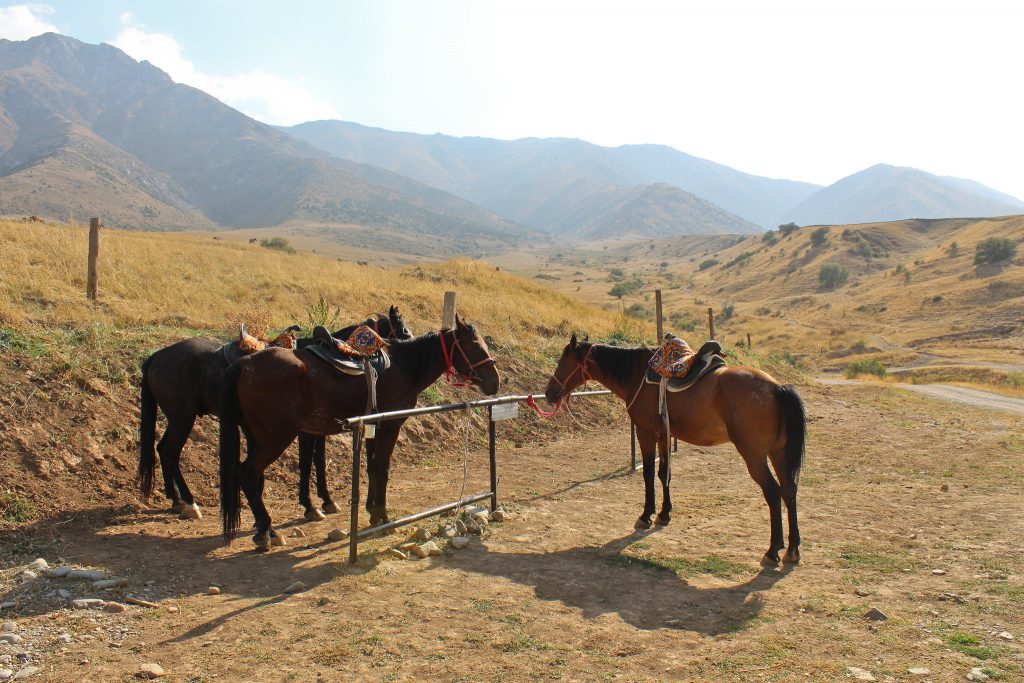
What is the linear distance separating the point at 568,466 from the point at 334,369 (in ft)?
16.7

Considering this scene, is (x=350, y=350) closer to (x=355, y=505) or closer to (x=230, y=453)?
(x=230, y=453)

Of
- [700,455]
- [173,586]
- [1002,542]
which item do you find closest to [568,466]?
[700,455]

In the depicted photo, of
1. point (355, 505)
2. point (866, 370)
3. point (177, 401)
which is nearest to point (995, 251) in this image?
point (866, 370)

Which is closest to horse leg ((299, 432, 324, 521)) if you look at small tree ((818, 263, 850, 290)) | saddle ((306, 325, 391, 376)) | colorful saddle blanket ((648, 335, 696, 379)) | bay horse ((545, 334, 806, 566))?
saddle ((306, 325, 391, 376))

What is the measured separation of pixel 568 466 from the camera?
34.8 feet

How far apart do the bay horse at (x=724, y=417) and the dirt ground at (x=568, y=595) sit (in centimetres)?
56

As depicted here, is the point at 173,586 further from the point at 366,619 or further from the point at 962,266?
the point at 962,266

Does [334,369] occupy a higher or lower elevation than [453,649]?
higher

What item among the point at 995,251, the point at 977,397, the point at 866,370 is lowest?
the point at 977,397

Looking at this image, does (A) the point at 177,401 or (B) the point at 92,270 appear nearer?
(A) the point at 177,401

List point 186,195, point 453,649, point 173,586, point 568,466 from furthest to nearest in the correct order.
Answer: point 186,195 < point 568,466 < point 173,586 < point 453,649

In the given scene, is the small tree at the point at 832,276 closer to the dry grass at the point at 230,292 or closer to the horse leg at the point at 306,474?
the dry grass at the point at 230,292

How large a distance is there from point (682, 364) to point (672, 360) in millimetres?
130

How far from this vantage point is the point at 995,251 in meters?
49.4
